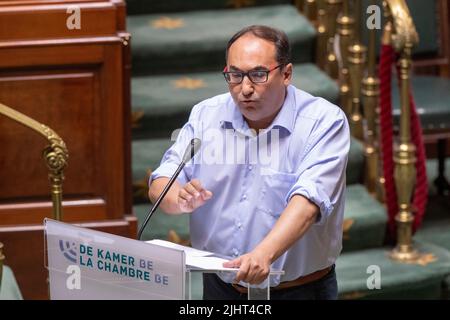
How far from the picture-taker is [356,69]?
5047mm

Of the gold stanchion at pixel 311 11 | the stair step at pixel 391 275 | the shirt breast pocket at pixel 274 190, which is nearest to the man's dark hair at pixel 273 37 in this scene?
the shirt breast pocket at pixel 274 190

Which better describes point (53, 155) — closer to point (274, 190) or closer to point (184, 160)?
point (274, 190)

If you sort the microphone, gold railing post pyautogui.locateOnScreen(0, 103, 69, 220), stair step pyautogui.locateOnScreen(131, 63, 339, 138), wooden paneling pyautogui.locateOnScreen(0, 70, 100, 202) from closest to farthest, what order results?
1. the microphone
2. gold railing post pyautogui.locateOnScreen(0, 103, 69, 220)
3. wooden paneling pyautogui.locateOnScreen(0, 70, 100, 202)
4. stair step pyautogui.locateOnScreen(131, 63, 339, 138)

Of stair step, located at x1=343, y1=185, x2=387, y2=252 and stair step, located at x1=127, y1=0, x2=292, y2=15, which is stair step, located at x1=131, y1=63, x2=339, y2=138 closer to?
stair step, located at x1=127, y1=0, x2=292, y2=15

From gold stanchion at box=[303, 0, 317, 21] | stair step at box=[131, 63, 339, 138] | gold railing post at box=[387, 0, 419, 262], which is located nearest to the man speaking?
gold railing post at box=[387, 0, 419, 262]

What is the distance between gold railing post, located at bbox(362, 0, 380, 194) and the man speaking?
6.95 feet

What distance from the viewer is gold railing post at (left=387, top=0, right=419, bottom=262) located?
4.57 meters

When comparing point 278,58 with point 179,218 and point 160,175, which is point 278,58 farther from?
point 179,218

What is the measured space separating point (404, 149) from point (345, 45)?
648 mm

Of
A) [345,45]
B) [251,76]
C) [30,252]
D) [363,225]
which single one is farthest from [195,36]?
[251,76]

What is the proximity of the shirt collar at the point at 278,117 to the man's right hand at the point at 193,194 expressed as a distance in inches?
11.8

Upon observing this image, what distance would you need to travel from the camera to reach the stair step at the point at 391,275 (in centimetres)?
448
